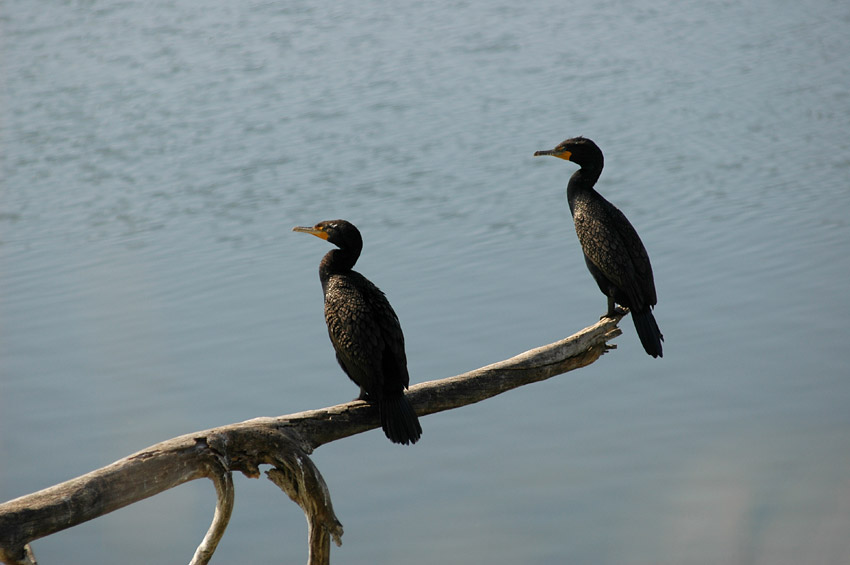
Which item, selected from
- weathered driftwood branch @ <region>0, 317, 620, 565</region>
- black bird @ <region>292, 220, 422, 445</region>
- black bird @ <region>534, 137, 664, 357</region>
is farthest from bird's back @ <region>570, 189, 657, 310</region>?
black bird @ <region>292, 220, 422, 445</region>

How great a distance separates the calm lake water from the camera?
494 centimetres

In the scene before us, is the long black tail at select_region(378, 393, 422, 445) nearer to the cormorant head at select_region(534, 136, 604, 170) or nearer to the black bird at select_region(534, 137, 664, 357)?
the black bird at select_region(534, 137, 664, 357)

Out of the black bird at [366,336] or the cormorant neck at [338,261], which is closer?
the black bird at [366,336]

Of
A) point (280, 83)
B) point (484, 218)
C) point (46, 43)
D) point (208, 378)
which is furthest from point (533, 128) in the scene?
point (46, 43)

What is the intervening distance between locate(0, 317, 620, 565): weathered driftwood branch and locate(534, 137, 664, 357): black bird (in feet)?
1.13

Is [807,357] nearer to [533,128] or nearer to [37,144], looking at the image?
[533,128]

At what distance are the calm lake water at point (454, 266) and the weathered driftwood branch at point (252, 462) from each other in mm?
1366

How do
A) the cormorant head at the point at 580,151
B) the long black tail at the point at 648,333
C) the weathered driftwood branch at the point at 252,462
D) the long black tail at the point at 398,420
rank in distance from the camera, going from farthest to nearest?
1. the cormorant head at the point at 580,151
2. the long black tail at the point at 648,333
3. the long black tail at the point at 398,420
4. the weathered driftwood branch at the point at 252,462

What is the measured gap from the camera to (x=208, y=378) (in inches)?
241

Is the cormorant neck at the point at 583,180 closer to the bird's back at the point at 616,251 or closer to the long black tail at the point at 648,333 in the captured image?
the bird's back at the point at 616,251

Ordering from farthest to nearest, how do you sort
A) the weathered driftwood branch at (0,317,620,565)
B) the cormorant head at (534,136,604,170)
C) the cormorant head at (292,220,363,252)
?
the cormorant head at (534,136,604,170)
the cormorant head at (292,220,363,252)
the weathered driftwood branch at (0,317,620,565)

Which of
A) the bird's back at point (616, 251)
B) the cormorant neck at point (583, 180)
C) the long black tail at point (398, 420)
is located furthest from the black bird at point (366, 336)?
the cormorant neck at point (583, 180)

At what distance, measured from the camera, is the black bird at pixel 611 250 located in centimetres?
415

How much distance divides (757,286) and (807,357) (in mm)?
1031
